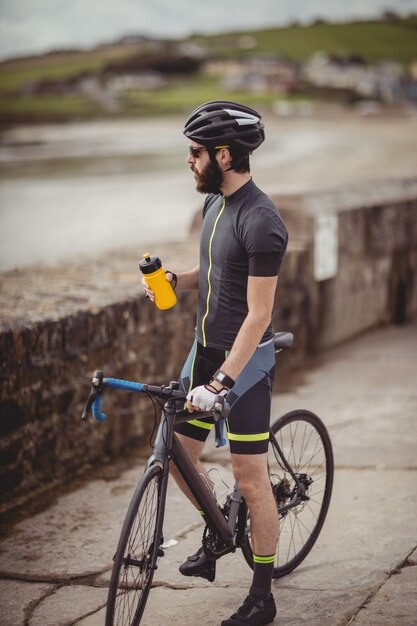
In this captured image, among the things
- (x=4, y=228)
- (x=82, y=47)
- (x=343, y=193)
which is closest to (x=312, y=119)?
(x=82, y=47)

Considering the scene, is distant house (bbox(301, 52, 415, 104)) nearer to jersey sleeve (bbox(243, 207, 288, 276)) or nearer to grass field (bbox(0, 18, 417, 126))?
grass field (bbox(0, 18, 417, 126))

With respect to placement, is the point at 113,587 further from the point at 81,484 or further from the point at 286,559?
the point at 81,484

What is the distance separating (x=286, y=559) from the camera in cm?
411

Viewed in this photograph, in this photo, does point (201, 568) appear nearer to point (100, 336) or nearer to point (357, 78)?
point (100, 336)

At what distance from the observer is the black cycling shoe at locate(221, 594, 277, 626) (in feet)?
11.5

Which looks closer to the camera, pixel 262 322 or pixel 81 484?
pixel 262 322

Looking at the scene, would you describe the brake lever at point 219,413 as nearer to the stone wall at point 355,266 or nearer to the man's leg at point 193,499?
the man's leg at point 193,499

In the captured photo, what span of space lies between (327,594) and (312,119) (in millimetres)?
51000

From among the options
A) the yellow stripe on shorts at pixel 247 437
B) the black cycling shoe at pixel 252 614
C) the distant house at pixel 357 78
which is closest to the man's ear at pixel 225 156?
the yellow stripe on shorts at pixel 247 437

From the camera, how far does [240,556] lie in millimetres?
4305

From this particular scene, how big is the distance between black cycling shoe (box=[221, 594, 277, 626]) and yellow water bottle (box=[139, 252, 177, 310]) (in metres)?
1.10

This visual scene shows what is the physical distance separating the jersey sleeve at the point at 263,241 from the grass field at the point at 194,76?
28270mm

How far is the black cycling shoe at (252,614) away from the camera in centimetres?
352

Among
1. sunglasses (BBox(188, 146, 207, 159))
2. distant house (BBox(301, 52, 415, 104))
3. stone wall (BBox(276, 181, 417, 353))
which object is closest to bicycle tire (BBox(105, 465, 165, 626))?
sunglasses (BBox(188, 146, 207, 159))
